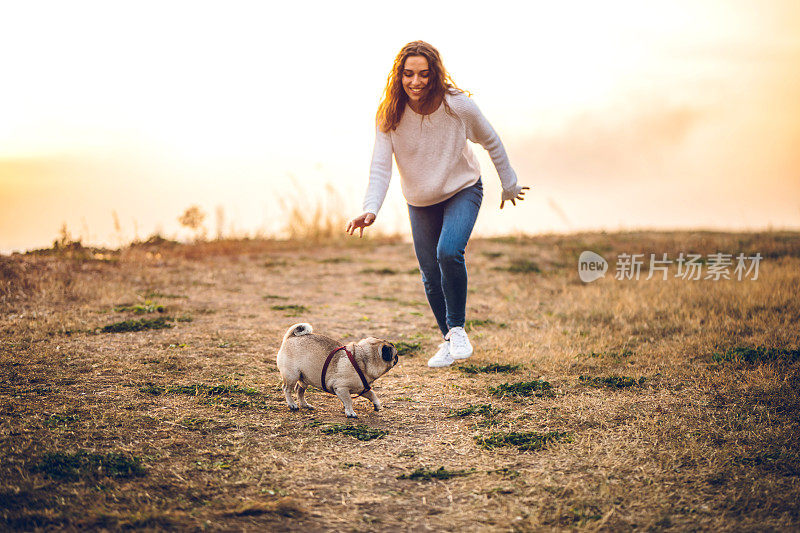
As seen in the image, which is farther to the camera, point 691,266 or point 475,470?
point 691,266

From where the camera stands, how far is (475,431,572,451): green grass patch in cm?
371

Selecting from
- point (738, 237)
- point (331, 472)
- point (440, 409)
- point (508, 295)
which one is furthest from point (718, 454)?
point (738, 237)

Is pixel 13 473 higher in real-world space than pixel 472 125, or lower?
lower

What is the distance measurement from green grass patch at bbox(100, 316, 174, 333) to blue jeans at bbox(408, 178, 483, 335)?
2.76 meters

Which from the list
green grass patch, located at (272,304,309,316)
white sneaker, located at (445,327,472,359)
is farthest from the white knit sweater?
green grass patch, located at (272,304,309,316)

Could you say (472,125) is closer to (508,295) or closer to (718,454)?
(718,454)

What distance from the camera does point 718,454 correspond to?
11.7 ft

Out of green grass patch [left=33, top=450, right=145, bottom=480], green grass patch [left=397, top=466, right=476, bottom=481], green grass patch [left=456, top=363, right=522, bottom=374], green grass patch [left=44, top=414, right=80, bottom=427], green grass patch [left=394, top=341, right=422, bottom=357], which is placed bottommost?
green grass patch [left=397, top=466, right=476, bottom=481]

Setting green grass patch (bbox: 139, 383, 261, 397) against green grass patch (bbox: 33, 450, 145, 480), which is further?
green grass patch (bbox: 139, 383, 261, 397)

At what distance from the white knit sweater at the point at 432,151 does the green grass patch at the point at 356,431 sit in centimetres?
159

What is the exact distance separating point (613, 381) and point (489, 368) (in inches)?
38.6

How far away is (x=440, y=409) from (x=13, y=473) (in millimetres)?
2456

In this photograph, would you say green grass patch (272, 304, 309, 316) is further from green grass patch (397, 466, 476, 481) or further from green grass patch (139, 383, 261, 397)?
green grass patch (397, 466, 476, 481)

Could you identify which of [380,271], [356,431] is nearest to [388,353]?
[356,431]
